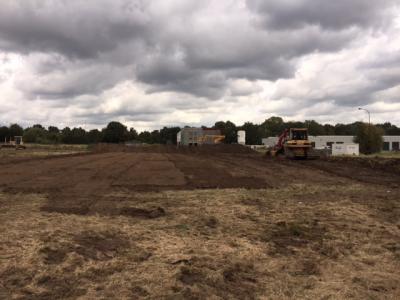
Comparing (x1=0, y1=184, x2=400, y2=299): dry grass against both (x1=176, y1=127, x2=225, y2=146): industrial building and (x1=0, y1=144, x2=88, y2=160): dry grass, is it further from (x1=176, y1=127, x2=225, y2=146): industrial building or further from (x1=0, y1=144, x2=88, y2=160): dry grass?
(x1=176, y1=127, x2=225, y2=146): industrial building

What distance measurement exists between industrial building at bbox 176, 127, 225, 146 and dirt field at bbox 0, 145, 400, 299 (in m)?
58.5

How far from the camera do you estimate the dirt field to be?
18.0 ft

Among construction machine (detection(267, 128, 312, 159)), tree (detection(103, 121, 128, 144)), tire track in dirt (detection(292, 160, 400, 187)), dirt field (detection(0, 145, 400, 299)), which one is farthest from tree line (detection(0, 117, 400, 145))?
dirt field (detection(0, 145, 400, 299))

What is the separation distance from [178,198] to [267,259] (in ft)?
21.2

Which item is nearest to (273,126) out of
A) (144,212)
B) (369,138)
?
(369,138)

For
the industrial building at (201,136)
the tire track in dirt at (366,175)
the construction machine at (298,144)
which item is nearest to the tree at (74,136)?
the industrial building at (201,136)

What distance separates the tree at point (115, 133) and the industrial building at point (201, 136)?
7359 centimetres

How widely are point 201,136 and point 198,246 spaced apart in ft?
219

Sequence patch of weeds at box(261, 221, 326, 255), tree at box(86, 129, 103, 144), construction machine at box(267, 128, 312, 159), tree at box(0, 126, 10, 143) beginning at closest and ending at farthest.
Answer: patch of weeds at box(261, 221, 326, 255), construction machine at box(267, 128, 312, 159), tree at box(0, 126, 10, 143), tree at box(86, 129, 103, 144)

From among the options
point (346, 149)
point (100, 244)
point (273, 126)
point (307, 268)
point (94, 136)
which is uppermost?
point (273, 126)

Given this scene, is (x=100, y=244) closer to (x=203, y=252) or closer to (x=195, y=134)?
(x=203, y=252)

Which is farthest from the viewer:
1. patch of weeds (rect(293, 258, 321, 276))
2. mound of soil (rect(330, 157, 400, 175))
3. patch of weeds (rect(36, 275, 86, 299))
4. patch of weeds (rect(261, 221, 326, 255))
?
mound of soil (rect(330, 157, 400, 175))

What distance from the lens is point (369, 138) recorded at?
74.7 metres

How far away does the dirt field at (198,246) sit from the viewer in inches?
217
